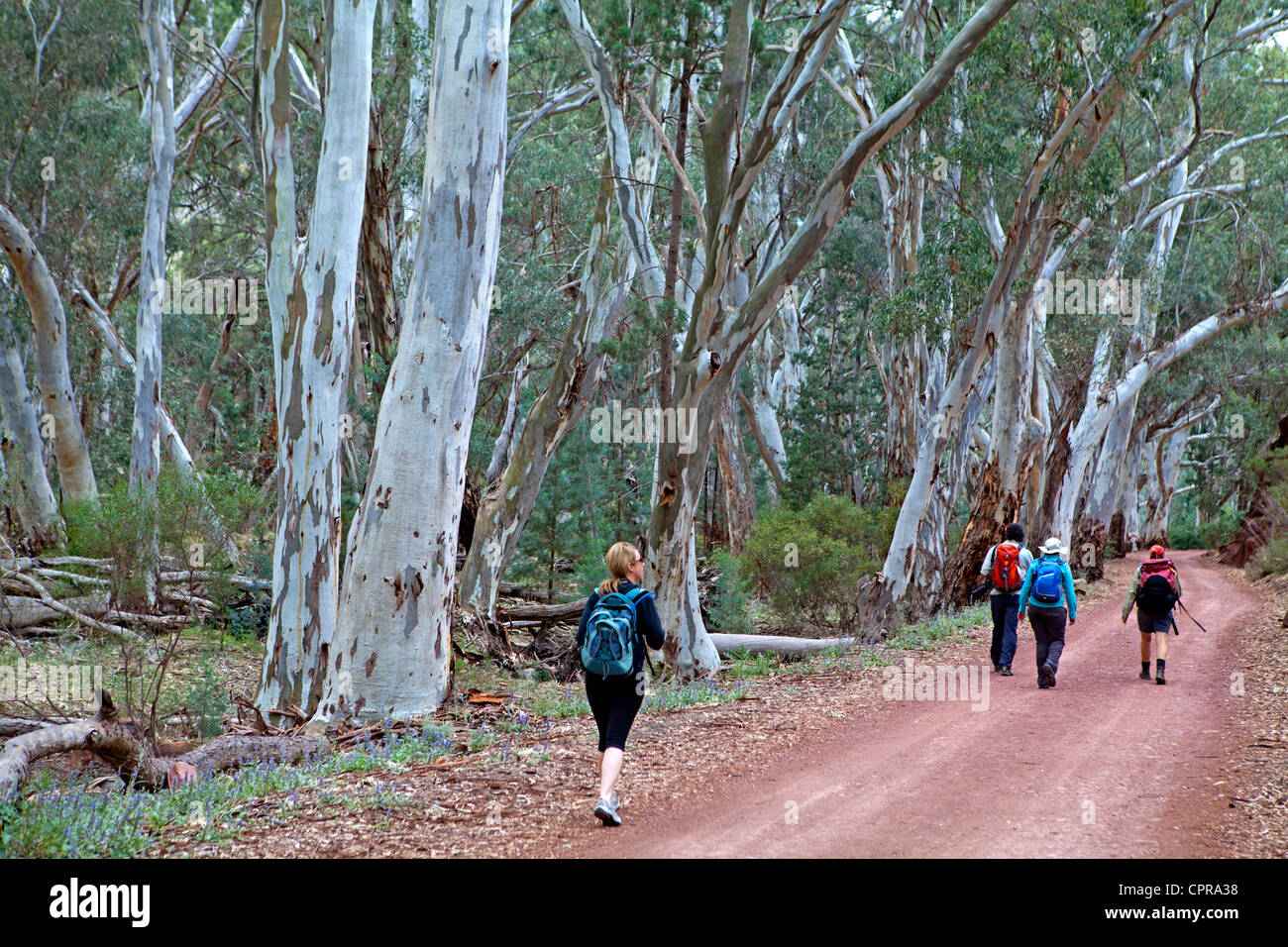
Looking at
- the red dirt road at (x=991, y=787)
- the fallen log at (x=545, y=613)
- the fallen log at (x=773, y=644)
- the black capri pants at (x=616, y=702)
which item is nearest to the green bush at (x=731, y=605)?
the fallen log at (x=773, y=644)

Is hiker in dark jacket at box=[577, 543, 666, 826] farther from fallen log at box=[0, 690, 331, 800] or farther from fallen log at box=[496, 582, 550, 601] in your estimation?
fallen log at box=[496, 582, 550, 601]

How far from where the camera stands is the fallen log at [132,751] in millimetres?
5145

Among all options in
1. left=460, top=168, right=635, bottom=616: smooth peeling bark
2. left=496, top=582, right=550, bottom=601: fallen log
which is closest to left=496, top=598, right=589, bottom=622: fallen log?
left=460, top=168, right=635, bottom=616: smooth peeling bark

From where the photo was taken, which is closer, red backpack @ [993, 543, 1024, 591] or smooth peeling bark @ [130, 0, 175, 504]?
red backpack @ [993, 543, 1024, 591]

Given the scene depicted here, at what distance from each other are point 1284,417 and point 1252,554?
163 inches

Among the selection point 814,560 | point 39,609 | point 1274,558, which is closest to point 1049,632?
point 814,560

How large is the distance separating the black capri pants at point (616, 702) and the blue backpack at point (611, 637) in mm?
75

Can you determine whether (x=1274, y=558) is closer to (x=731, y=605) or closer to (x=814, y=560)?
Answer: (x=814, y=560)

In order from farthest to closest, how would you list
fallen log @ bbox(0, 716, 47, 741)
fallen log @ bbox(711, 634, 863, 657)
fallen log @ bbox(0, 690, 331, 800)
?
fallen log @ bbox(711, 634, 863, 657) → fallen log @ bbox(0, 716, 47, 741) → fallen log @ bbox(0, 690, 331, 800)

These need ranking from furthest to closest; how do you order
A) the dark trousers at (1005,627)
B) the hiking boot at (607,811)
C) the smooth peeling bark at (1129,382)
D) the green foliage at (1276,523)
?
the green foliage at (1276,523), the smooth peeling bark at (1129,382), the dark trousers at (1005,627), the hiking boot at (607,811)

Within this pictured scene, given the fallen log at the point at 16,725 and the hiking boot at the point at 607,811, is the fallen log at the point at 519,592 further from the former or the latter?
the hiking boot at the point at 607,811

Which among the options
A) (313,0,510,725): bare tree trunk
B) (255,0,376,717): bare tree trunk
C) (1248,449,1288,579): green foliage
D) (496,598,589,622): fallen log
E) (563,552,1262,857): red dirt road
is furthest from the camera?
(1248,449,1288,579): green foliage

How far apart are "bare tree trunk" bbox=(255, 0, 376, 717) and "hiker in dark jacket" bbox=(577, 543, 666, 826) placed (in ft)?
19.2

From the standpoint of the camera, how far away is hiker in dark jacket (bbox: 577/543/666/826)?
16.6ft
